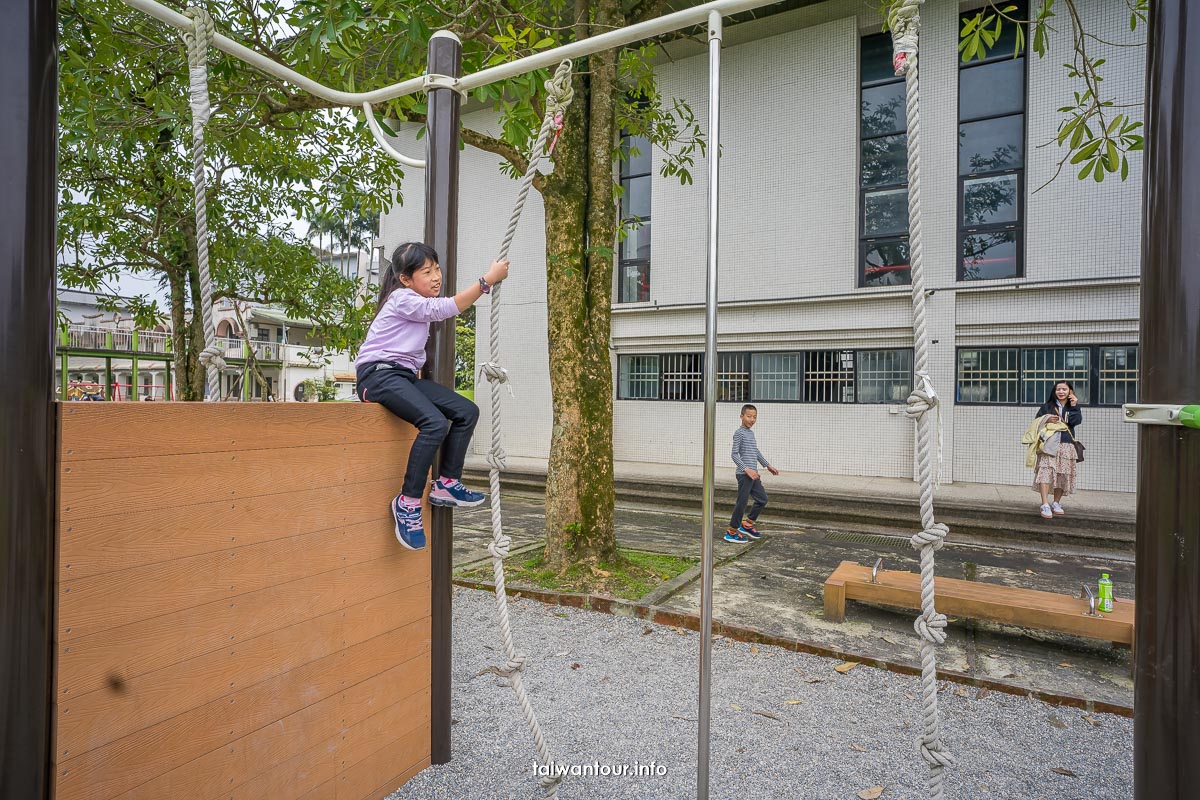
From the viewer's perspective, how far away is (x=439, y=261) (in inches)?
93.6

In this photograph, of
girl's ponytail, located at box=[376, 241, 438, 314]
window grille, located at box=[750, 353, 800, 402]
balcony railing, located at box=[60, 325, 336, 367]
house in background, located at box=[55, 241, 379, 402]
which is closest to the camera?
girl's ponytail, located at box=[376, 241, 438, 314]

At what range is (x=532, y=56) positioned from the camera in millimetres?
2170

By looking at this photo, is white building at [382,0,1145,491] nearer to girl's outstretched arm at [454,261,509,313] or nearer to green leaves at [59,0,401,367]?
green leaves at [59,0,401,367]

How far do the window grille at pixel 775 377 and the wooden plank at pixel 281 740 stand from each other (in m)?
9.87

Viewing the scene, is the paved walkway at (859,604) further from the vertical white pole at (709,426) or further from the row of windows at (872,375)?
the row of windows at (872,375)

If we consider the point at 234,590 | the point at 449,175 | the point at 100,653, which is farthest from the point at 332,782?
the point at 449,175

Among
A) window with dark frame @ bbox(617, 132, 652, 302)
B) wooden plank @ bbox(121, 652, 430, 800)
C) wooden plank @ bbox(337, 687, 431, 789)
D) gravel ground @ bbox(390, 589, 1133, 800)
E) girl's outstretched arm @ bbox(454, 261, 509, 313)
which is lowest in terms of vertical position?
gravel ground @ bbox(390, 589, 1133, 800)

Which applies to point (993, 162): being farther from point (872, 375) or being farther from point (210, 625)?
point (210, 625)

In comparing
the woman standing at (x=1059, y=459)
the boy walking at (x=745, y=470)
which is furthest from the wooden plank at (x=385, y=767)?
the woman standing at (x=1059, y=459)

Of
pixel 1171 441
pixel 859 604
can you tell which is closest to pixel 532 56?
pixel 1171 441

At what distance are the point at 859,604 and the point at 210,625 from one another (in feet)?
14.3

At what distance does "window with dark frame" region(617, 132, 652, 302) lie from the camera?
12.7 m

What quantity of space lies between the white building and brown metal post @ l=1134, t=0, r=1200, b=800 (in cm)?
816

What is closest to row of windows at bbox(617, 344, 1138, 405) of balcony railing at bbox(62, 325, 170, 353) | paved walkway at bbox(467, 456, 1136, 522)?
paved walkway at bbox(467, 456, 1136, 522)
